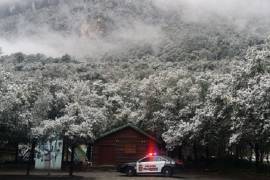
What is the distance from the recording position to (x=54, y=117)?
31.1 meters

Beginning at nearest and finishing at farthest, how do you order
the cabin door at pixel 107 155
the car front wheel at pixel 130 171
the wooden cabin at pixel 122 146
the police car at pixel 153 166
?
the police car at pixel 153 166, the car front wheel at pixel 130 171, the wooden cabin at pixel 122 146, the cabin door at pixel 107 155

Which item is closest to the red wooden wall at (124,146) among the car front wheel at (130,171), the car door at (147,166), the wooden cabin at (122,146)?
the wooden cabin at (122,146)

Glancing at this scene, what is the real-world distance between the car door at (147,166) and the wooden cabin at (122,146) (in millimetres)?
9593

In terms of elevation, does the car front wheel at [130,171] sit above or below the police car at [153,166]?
below

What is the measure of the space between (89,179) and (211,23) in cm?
17318

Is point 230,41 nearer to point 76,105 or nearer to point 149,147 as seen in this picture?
point 149,147

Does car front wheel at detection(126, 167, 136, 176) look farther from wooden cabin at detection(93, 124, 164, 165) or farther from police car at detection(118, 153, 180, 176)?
wooden cabin at detection(93, 124, 164, 165)

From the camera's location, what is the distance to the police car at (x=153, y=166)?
114 feet

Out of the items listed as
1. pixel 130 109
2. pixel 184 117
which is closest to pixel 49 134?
pixel 184 117

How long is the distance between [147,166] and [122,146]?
34.1ft

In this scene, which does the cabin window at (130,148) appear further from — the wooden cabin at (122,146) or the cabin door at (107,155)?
the cabin door at (107,155)

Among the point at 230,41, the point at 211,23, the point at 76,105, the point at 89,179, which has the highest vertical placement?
the point at 211,23

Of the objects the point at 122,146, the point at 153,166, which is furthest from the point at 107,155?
the point at 153,166

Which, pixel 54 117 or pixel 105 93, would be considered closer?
pixel 54 117
